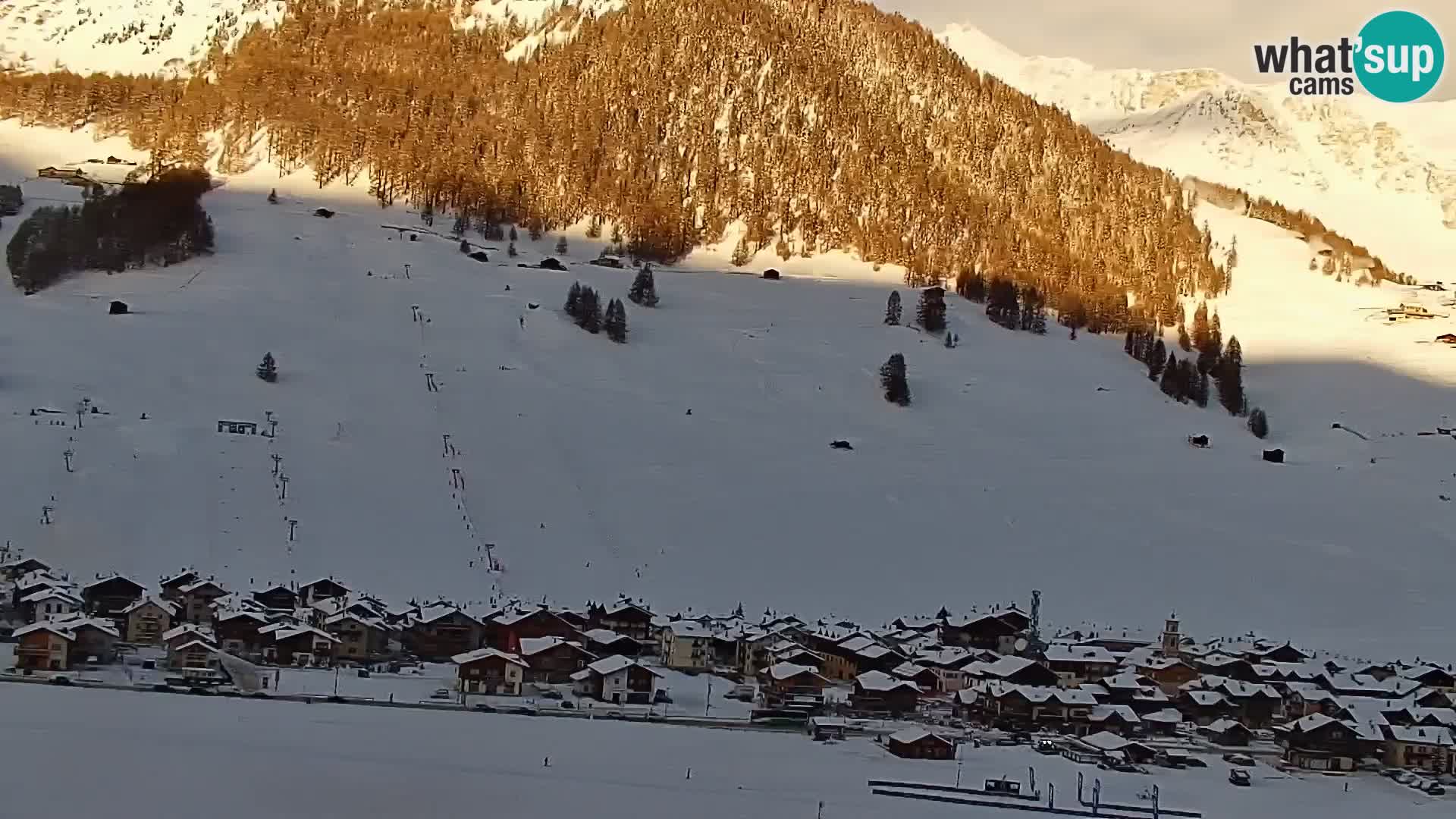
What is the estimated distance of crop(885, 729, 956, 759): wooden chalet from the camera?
78.3ft

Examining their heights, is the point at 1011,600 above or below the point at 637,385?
below

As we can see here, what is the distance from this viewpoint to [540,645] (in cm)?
2997

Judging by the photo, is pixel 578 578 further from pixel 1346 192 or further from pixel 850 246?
pixel 1346 192

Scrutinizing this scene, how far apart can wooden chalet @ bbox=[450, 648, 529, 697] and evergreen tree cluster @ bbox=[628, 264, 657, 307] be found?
43.1 m

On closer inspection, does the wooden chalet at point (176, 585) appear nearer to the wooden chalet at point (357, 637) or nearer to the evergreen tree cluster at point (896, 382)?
the wooden chalet at point (357, 637)

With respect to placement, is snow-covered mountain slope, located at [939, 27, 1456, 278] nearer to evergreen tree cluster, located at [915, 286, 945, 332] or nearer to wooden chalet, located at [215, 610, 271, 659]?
evergreen tree cluster, located at [915, 286, 945, 332]

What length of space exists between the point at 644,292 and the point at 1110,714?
4513 centimetres

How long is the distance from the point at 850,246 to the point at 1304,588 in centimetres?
5077

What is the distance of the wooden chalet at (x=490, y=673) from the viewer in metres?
27.4

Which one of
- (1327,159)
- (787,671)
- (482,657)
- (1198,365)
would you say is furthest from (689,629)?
(1327,159)

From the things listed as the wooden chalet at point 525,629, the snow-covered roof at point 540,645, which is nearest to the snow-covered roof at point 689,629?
the wooden chalet at point 525,629

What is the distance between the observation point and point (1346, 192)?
504 feet

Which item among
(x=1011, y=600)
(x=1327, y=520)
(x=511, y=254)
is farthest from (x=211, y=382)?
(x=1327, y=520)

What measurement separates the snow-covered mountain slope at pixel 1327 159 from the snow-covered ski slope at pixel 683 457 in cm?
6677
